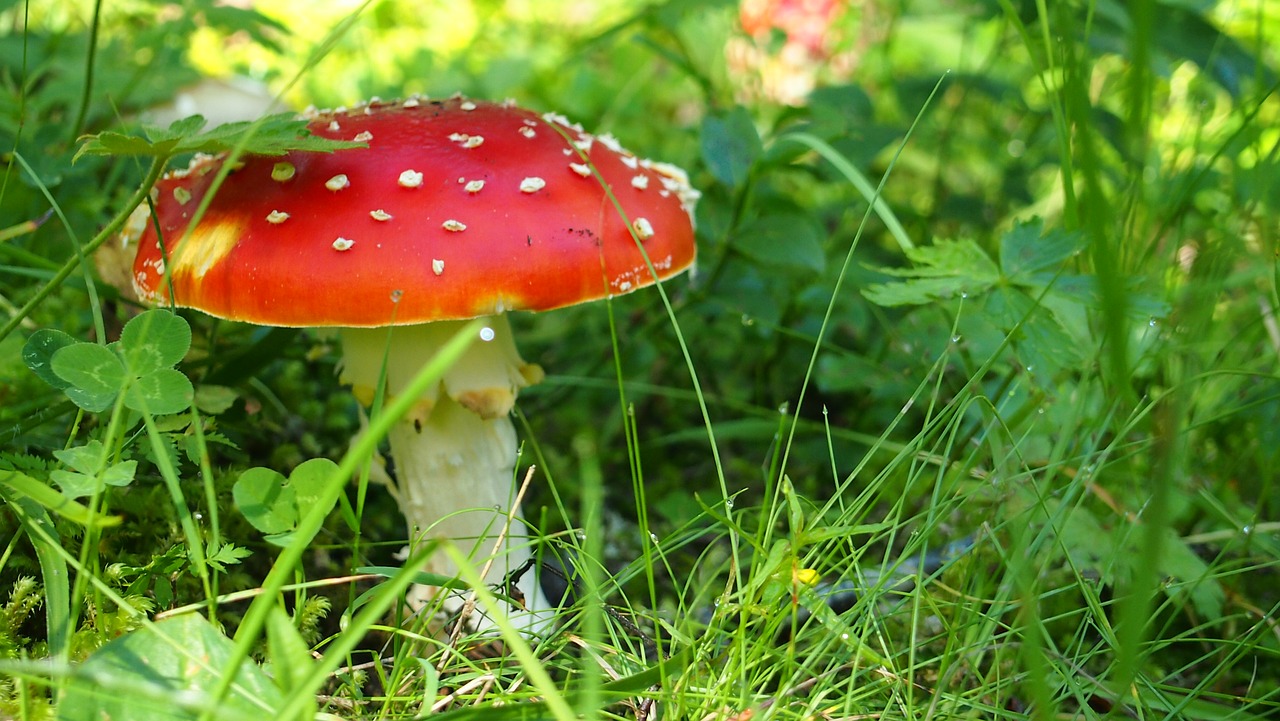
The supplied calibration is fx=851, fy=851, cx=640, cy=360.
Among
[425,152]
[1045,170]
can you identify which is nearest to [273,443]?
[425,152]

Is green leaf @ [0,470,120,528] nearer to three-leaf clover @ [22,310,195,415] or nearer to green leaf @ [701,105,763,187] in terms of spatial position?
three-leaf clover @ [22,310,195,415]

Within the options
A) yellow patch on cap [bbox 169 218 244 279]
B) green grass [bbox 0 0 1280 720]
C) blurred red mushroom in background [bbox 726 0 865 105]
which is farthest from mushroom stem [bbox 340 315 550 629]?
blurred red mushroom in background [bbox 726 0 865 105]

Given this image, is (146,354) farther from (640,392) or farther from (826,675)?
(640,392)

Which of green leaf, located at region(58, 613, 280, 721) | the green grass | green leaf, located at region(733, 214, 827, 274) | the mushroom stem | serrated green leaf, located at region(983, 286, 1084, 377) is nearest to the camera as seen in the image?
green leaf, located at region(58, 613, 280, 721)

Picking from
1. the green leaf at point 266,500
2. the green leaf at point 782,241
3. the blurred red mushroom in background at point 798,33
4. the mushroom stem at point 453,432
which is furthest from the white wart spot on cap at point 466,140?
the blurred red mushroom in background at point 798,33

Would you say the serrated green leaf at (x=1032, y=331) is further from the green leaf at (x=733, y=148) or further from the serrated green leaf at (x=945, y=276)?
the green leaf at (x=733, y=148)

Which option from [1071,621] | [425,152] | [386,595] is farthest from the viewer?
[1071,621]
